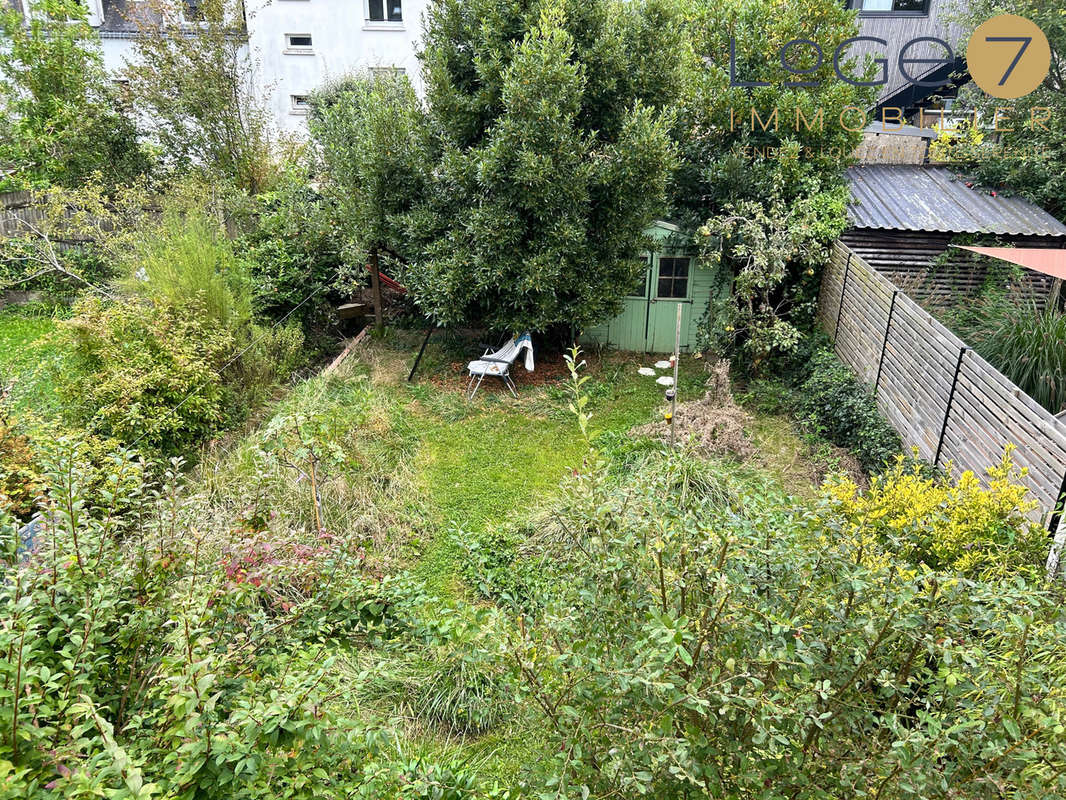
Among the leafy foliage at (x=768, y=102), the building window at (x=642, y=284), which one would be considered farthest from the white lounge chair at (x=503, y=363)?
the leafy foliage at (x=768, y=102)

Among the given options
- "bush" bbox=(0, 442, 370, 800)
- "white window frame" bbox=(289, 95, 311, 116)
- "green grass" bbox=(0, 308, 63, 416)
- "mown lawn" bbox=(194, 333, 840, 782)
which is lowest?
"mown lawn" bbox=(194, 333, 840, 782)

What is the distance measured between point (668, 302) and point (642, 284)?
0.48 meters

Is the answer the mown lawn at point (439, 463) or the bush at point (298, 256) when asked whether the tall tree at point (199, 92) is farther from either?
the mown lawn at point (439, 463)

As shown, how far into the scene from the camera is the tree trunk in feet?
32.2

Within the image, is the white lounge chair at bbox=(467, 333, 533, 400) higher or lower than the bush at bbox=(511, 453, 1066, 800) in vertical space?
lower

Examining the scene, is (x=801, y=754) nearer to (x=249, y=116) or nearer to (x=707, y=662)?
(x=707, y=662)

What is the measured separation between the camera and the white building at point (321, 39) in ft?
52.9

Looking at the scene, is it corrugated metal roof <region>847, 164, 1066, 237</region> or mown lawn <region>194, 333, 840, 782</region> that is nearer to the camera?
mown lawn <region>194, 333, 840, 782</region>

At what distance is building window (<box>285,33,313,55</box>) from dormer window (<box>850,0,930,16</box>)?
13.0 m

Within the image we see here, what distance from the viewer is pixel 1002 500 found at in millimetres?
3727

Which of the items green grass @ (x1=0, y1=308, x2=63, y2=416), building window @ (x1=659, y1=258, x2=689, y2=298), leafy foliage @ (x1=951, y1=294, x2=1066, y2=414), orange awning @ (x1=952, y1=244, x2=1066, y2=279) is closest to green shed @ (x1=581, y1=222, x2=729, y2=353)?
Result: building window @ (x1=659, y1=258, x2=689, y2=298)

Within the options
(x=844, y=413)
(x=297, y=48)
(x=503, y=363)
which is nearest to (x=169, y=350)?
(x=503, y=363)

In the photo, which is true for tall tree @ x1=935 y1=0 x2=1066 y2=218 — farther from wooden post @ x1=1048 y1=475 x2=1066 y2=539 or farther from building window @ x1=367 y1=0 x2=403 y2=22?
building window @ x1=367 y1=0 x2=403 y2=22

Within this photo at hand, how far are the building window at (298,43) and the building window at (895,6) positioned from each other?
13.0m
